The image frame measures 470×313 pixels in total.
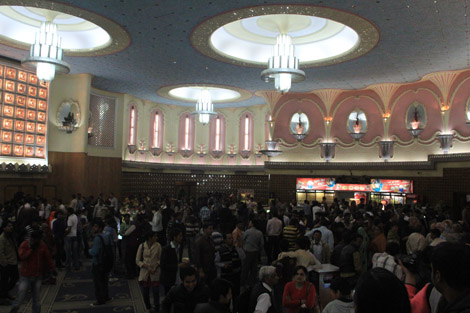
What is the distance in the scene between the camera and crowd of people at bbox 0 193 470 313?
6.38 feet

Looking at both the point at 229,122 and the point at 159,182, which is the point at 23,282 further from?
the point at 229,122

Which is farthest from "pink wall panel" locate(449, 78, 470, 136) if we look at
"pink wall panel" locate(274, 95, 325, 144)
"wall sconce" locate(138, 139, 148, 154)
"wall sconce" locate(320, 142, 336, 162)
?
"wall sconce" locate(138, 139, 148, 154)

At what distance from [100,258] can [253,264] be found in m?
3.02

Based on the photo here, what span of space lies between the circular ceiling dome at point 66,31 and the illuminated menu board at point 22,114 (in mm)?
2128

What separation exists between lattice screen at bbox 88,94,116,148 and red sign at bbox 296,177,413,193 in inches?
443

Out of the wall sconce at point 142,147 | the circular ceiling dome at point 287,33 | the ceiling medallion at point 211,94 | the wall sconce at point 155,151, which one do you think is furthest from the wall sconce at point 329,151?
the wall sconce at point 142,147

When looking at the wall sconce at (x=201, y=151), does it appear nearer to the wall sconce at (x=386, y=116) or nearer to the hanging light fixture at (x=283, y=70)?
the wall sconce at (x=386, y=116)

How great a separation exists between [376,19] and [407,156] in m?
9.89

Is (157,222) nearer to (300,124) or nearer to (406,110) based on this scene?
(300,124)

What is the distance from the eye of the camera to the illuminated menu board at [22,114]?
51.1 ft

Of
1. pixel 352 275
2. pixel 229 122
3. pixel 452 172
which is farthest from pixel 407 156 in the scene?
pixel 352 275

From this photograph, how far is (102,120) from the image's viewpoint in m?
20.7

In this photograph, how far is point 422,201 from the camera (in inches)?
680

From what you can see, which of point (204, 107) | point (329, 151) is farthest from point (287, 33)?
point (329, 151)
